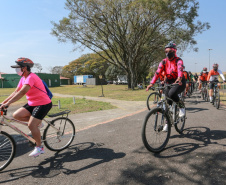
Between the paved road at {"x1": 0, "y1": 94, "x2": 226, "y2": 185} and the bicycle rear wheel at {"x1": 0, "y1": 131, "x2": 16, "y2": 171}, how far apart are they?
0.14 metres

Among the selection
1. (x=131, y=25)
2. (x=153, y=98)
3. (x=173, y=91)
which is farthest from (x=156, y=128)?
(x=131, y=25)

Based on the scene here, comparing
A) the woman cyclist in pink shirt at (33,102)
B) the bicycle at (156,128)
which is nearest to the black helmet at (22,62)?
the woman cyclist in pink shirt at (33,102)

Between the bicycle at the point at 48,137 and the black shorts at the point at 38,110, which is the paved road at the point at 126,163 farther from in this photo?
the black shorts at the point at 38,110

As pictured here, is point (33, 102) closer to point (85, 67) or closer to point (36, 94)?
point (36, 94)

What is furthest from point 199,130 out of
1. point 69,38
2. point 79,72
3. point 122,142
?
point 79,72

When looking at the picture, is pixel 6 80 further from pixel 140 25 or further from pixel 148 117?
pixel 148 117

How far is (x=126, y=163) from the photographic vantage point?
312 centimetres

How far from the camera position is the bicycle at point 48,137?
10.3ft

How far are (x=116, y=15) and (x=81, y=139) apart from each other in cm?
2215

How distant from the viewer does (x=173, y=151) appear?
3484 millimetres

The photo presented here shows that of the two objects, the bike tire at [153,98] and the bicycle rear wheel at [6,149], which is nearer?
the bicycle rear wheel at [6,149]

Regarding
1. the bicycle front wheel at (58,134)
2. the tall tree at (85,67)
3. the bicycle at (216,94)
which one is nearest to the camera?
the bicycle front wheel at (58,134)

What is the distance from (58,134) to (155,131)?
2.00 meters

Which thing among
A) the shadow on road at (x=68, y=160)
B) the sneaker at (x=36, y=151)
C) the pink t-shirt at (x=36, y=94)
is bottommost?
the shadow on road at (x=68, y=160)
